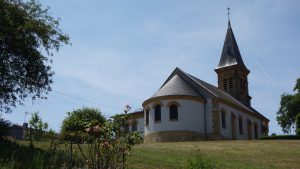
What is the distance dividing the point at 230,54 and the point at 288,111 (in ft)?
43.1

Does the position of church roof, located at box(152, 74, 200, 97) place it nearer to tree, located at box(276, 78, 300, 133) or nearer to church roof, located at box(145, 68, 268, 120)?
church roof, located at box(145, 68, 268, 120)

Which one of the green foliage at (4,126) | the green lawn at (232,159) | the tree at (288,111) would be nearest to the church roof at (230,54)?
the tree at (288,111)

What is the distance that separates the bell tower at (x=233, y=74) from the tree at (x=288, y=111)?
17.8 feet

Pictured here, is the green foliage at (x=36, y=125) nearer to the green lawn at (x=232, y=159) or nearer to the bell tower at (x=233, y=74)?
the green lawn at (x=232, y=159)

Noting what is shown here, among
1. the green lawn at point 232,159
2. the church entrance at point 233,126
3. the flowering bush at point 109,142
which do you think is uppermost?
the church entrance at point 233,126

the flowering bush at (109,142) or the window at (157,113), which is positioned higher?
the window at (157,113)

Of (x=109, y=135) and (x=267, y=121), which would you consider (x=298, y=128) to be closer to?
(x=267, y=121)

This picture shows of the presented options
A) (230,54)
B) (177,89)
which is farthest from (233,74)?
(177,89)

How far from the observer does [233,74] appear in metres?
63.0

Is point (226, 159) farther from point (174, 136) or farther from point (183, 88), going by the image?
point (183, 88)

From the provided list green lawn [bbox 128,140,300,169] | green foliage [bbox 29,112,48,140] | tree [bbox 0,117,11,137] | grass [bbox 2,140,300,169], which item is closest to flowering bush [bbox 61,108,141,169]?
grass [bbox 2,140,300,169]

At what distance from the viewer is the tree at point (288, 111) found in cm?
6349

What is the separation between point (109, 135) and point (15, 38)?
40.2ft

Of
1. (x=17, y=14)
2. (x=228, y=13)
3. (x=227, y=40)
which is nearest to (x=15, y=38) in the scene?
(x=17, y=14)
